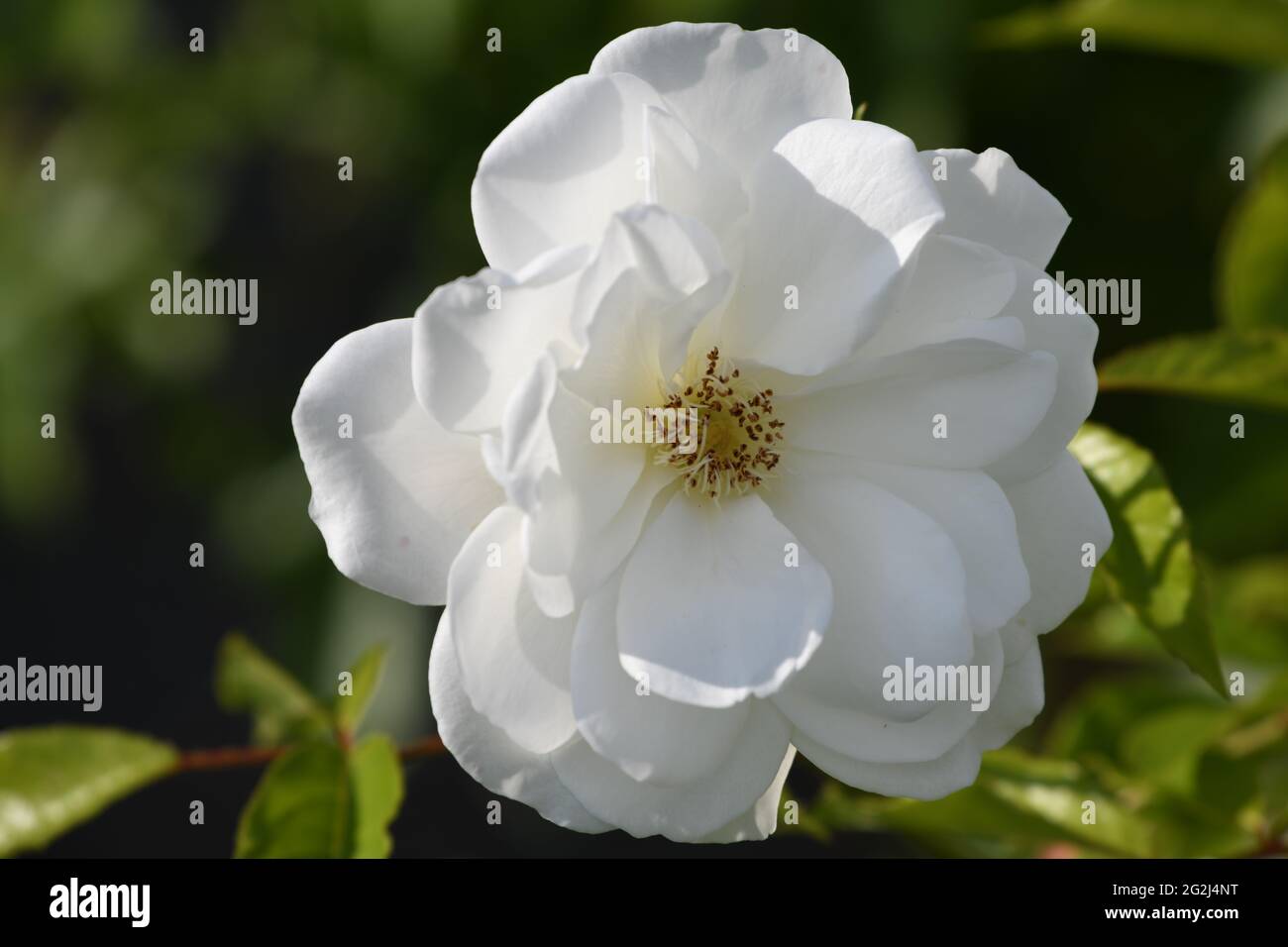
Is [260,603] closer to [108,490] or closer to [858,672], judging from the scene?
[108,490]

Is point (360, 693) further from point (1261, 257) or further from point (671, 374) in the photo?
point (1261, 257)

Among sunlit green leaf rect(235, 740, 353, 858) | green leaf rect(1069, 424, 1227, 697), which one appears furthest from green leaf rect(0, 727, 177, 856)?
green leaf rect(1069, 424, 1227, 697)

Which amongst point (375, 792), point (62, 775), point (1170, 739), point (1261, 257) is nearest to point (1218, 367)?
point (1261, 257)

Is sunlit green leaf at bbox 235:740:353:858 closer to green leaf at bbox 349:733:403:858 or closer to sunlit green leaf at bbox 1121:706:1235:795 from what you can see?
green leaf at bbox 349:733:403:858

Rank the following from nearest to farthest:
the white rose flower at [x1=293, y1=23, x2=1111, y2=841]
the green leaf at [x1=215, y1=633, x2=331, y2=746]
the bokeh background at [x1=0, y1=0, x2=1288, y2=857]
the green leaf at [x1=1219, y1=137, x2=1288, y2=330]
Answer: the white rose flower at [x1=293, y1=23, x2=1111, y2=841], the green leaf at [x1=215, y1=633, x2=331, y2=746], the green leaf at [x1=1219, y1=137, x2=1288, y2=330], the bokeh background at [x1=0, y1=0, x2=1288, y2=857]

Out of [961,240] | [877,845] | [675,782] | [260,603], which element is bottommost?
[877,845]
